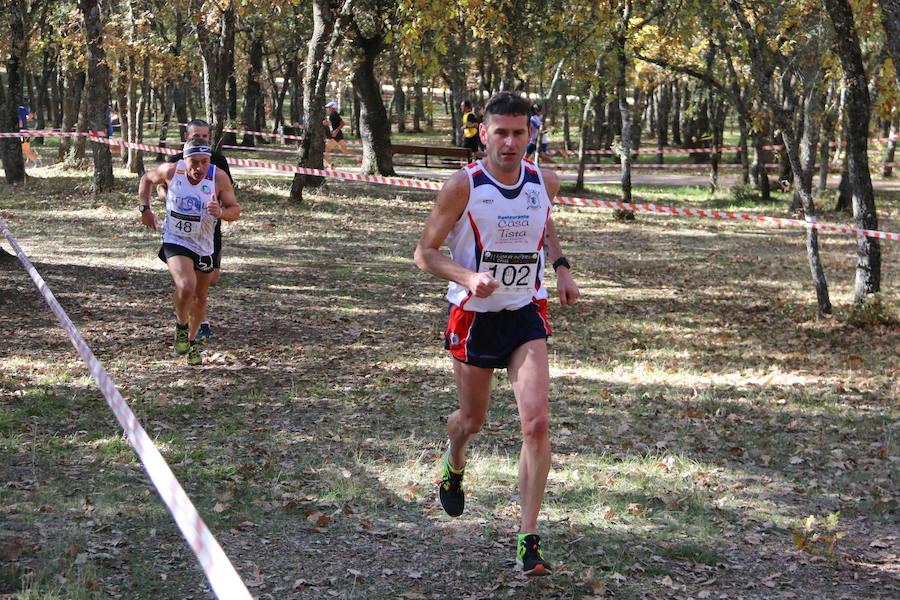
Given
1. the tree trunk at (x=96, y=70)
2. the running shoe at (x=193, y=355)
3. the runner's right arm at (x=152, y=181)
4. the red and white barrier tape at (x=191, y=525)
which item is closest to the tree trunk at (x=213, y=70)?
the tree trunk at (x=96, y=70)

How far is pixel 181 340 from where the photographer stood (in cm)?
938

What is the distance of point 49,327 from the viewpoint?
34.0ft

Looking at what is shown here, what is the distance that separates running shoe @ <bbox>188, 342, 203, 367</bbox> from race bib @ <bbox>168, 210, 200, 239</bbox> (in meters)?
1.05

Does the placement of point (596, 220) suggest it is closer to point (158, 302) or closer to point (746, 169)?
point (746, 169)

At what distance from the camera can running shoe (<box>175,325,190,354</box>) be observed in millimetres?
9344

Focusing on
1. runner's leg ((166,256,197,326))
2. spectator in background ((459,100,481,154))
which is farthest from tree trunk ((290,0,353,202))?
runner's leg ((166,256,197,326))

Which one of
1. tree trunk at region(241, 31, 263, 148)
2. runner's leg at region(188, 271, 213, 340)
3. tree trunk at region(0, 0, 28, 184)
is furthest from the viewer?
tree trunk at region(241, 31, 263, 148)

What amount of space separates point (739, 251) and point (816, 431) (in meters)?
11.0

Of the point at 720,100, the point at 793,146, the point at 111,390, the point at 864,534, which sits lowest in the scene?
the point at 864,534

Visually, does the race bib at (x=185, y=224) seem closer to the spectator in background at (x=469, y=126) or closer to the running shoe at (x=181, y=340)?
the running shoe at (x=181, y=340)

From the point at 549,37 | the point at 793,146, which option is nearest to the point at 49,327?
the point at 793,146

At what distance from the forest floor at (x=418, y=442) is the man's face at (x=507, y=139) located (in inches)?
79.8

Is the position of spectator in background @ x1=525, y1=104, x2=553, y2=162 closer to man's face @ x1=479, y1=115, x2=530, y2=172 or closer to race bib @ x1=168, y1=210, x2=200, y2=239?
race bib @ x1=168, y1=210, x2=200, y2=239

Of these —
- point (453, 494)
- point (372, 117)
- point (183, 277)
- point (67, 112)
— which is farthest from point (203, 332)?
point (67, 112)
